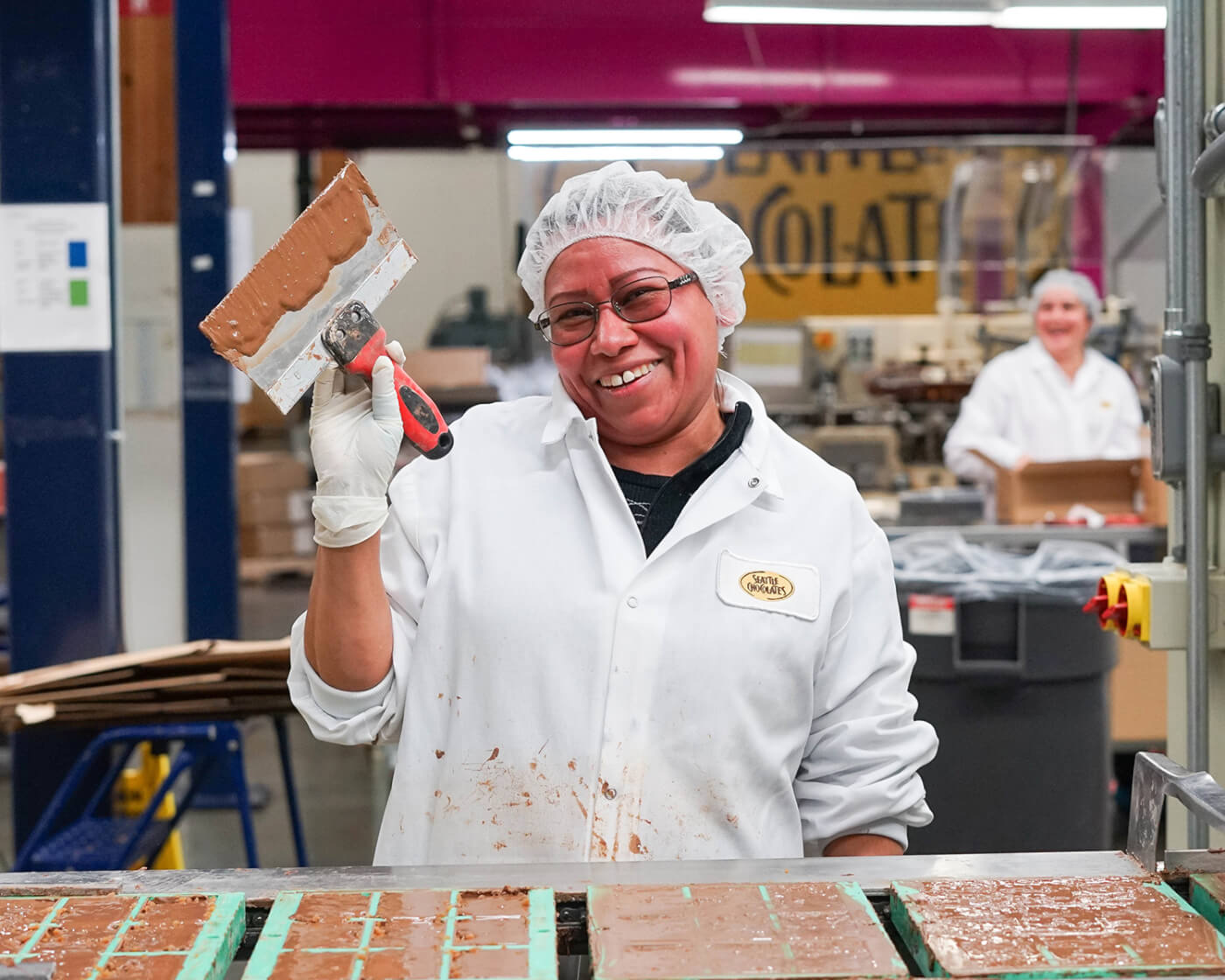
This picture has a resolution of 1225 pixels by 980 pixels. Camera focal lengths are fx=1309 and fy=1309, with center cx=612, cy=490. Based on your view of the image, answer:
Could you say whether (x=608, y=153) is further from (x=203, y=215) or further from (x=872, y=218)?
(x=203, y=215)

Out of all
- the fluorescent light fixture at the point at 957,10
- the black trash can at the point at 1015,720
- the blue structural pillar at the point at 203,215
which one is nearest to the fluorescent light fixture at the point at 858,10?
the fluorescent light fixture at the point at 957,10

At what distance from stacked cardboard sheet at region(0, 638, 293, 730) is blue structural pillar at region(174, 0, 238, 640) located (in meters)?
1.73

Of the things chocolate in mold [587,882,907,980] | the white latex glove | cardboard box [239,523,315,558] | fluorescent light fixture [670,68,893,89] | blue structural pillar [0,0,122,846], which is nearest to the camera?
chocolate in mold [587,882,907,980]

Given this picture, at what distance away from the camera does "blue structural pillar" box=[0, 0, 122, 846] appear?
3268 millimetres

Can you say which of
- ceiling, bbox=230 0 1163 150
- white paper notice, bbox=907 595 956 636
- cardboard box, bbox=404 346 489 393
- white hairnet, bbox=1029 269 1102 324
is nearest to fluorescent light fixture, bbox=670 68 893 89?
ceiling, bbox=230 0 1163 150

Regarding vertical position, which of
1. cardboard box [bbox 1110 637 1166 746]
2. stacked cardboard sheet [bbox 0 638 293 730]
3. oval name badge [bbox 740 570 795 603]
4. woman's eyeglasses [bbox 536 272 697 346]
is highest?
woman's eyeglasses [bbox 536 272 697 346]

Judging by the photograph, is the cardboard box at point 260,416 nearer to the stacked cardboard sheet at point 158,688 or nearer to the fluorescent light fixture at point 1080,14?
the fluorescent light fixture at point 1080,14

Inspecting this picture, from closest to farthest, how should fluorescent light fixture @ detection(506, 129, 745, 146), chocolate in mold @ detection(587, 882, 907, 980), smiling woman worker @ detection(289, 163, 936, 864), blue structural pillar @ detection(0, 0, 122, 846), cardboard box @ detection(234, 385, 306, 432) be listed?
chocolate in mold @ detection(587, 882, 907, 980) < smiling woman worker @ detection(289, 163, 936, 864) < blue structural pillar @ detection(0, 0, 122, 846) < fluorescent light fixture @ detection(506, 129, 745, 146) < cardboard box @ detection(234, 385, 306, 432)

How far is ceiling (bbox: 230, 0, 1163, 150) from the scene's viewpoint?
25.4ft

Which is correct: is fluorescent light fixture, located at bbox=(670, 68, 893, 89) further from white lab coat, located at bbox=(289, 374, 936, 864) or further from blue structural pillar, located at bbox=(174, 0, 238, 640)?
white lab coat, located at bbox=(289, 374, 936, 864)

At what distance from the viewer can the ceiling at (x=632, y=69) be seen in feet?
25.4

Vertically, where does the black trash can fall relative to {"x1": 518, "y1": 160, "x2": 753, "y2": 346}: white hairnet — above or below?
below

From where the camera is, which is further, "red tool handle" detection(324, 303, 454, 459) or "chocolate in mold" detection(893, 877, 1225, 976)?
"red tool handle" detection(324, 303, 454, 459)

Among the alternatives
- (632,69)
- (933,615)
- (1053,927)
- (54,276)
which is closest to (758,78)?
(632,69)
